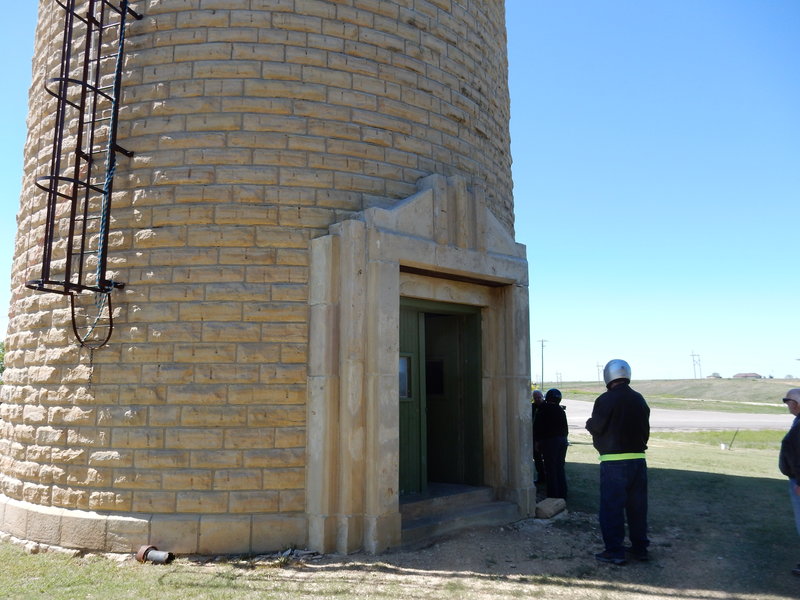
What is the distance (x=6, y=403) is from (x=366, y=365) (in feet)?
16.0

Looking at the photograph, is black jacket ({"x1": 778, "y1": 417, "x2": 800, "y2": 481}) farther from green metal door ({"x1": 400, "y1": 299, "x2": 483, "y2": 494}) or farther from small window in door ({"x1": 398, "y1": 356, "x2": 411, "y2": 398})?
small window in door ({"x1": 398, "y1": 356, "x2": 411, "y2": 398})

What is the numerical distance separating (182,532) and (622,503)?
14.3 feet

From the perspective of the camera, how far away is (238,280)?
21.8 feet

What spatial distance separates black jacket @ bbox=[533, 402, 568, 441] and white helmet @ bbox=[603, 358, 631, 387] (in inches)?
112

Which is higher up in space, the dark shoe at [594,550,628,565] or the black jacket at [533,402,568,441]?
the black jacket at [533,402,568,441]

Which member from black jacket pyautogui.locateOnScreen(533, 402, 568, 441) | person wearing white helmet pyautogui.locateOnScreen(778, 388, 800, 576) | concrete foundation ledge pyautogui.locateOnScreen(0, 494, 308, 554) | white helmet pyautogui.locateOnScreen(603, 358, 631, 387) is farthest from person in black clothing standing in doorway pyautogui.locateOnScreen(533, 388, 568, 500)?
concrete foundation ledge pyautogui.locateOnScreen(0, 494, 308, 554)

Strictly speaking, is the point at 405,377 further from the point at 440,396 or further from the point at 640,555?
the point at 640,555

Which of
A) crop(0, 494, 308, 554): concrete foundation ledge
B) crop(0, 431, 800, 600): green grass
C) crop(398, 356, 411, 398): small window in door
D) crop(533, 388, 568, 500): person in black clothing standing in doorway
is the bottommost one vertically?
crop(0, 431, 800, 600): green grass

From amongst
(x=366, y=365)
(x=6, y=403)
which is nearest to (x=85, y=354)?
(x=6, y=403)

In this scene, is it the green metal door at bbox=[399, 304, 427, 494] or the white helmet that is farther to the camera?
the green metal door at bbox=[399, 304, 427, 494]

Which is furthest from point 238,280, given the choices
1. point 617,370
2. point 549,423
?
point 549,423

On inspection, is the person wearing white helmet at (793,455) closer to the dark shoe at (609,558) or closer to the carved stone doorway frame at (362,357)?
the dark shoe at (609,558)

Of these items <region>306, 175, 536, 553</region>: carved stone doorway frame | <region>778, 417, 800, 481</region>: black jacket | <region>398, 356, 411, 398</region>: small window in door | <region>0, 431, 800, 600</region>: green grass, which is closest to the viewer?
<region>0, 431, 800, 600</region>: green grass

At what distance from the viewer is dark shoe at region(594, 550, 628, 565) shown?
19.7 ft
